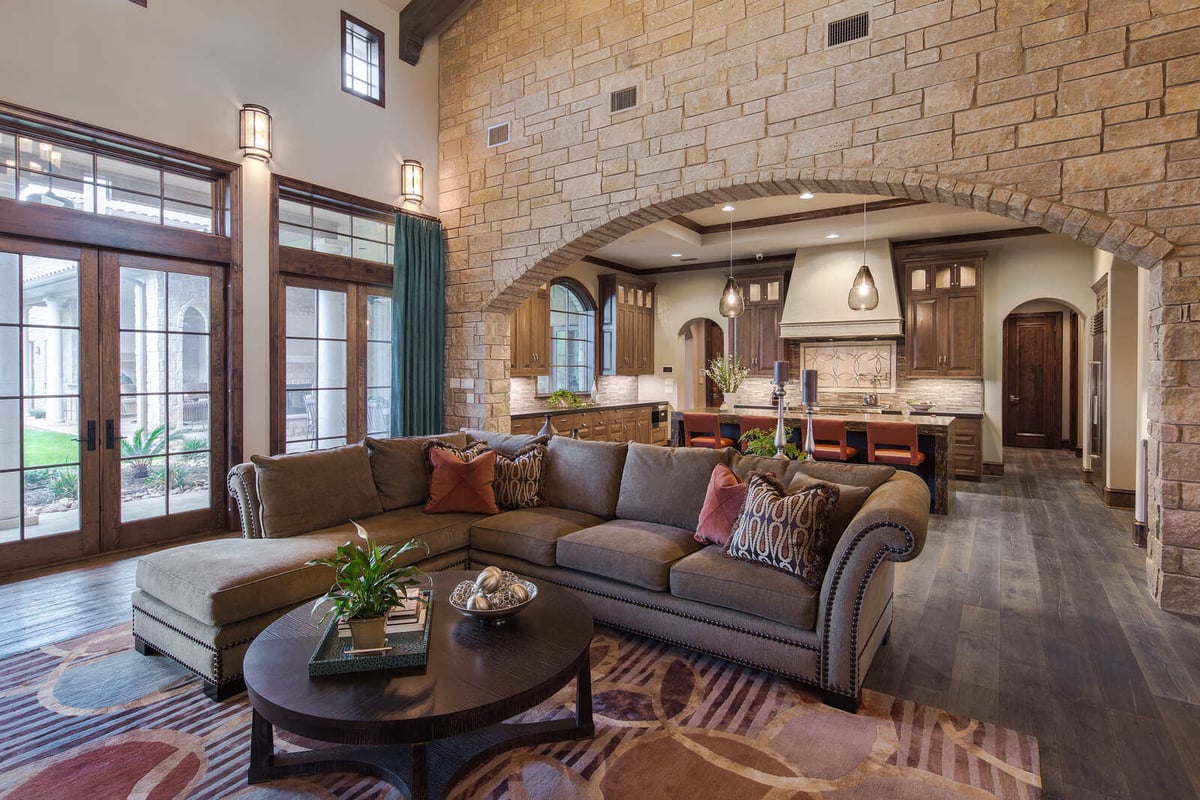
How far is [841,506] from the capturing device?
109 inches

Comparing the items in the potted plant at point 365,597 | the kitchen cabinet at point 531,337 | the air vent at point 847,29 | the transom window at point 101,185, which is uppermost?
the air vent at point 847,29

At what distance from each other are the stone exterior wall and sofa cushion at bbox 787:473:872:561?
2.03 meters

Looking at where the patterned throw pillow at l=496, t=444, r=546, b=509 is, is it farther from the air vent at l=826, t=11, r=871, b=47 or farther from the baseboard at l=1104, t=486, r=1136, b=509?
the baseboard at l=1104, t=486, r=1136, b=509

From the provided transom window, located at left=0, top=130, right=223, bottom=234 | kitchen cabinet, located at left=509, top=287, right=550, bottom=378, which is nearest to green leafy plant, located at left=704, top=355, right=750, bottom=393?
kitchen cabinet, located at left=509, top=287, right=550, bottom=378

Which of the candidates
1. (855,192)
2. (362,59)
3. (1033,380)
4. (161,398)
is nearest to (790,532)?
(855,192)

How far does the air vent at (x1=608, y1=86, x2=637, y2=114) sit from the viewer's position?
5066mm

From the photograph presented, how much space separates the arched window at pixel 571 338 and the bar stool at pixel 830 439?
4090mm

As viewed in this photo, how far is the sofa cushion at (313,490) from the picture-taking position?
318cm

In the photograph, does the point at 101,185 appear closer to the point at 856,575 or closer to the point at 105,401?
the point at 105,401

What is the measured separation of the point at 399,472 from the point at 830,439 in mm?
4110

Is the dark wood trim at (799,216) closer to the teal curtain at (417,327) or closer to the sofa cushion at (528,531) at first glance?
the teal curtain at (417,327)

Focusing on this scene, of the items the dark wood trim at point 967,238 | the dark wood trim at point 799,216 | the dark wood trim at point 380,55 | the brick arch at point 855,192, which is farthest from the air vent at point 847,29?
the dark wood trim at point 967,238

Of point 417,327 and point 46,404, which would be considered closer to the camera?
point 46,404

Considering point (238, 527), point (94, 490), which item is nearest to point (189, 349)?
point (94, 490)
